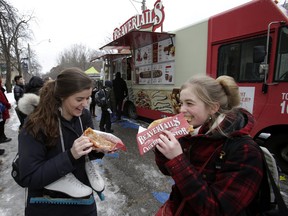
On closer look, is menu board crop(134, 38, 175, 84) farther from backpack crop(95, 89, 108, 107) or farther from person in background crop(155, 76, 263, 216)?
person in background crop(155, 76, 263, 216)

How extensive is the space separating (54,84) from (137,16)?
22.2ft

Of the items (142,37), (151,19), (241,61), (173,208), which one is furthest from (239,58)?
(173,208)

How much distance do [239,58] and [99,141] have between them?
12.8 ft

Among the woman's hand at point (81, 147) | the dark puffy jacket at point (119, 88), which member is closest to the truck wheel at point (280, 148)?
the woman's hand at point (81, 147)

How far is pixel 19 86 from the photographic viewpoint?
6957mm

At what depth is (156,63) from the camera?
6.86 meters

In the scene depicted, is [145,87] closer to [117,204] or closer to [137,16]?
[137,16]

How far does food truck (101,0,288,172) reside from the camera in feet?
11.8

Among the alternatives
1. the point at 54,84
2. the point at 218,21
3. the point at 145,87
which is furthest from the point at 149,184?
the point at 145,87

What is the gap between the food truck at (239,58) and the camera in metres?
3.61

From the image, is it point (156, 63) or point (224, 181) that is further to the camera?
point (156, 63)

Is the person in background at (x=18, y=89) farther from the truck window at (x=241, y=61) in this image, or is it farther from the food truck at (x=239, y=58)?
the truck window at (x=241, y=61)

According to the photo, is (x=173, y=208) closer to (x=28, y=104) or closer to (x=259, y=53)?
(x=28, y=104)

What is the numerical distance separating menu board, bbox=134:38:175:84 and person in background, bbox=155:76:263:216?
4946 millimetres
